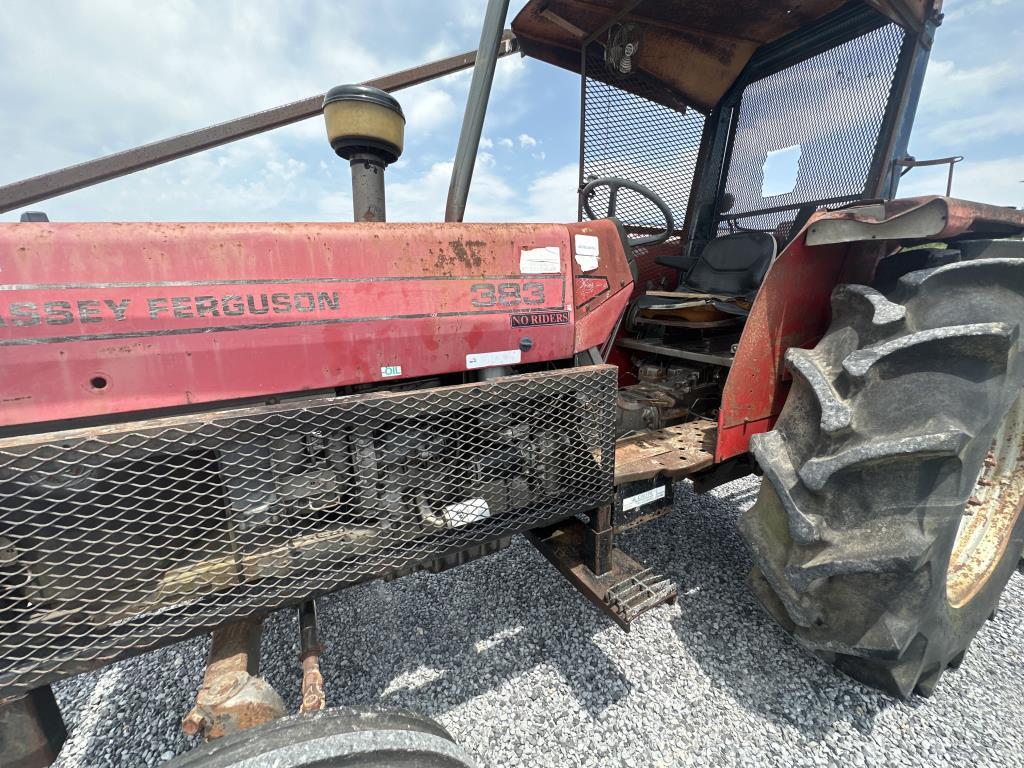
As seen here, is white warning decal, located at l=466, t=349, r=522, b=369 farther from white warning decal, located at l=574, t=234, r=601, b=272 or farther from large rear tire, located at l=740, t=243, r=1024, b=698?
large rear tire, located at l=740, t=243, r=1024, b=698

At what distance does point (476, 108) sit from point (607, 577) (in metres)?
1.52

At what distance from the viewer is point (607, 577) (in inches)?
59.5

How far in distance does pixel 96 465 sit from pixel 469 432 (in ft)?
2.45

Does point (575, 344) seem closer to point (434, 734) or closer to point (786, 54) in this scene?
point (434, 734)

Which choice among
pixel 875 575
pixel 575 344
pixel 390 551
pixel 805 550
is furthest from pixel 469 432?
pixel 875 575

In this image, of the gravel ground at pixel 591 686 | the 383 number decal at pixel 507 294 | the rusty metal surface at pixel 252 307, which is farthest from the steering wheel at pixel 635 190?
the gravel ground at pixel 591 686

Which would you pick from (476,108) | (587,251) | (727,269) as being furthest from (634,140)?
(587,251)

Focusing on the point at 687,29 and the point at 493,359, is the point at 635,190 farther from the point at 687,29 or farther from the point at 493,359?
the point at 687,29

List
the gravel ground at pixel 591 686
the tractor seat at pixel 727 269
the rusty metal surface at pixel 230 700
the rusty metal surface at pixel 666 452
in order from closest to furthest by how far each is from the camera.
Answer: the rusty metal surface at pixel 230 700
the gravel ground at pixel 591 686
the rusty metal surface at pixel 666 452
the tractor seat at pixel 727 269

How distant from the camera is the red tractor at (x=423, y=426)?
3.20 feet

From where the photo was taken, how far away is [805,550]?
132 cm

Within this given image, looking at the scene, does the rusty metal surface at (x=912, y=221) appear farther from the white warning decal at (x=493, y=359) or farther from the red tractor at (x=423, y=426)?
the white warning decal at (x=493, y=359)

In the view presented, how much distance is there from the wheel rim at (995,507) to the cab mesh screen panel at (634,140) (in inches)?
66.7

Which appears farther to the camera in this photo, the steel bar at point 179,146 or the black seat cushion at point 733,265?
the black seat cushion at point 733,265
